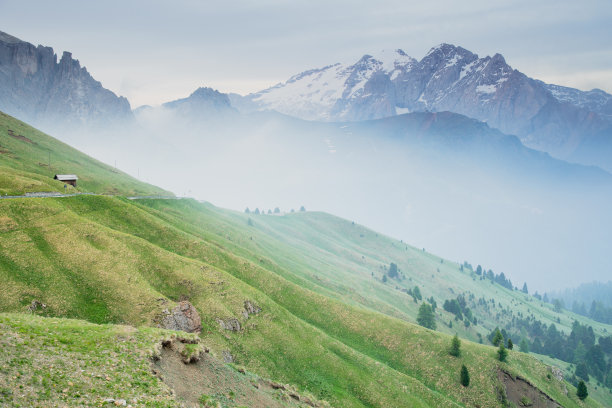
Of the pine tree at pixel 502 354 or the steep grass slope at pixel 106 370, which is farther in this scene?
the pine tree at pixel 502 354

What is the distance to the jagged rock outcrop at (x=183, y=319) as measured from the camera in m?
51.4

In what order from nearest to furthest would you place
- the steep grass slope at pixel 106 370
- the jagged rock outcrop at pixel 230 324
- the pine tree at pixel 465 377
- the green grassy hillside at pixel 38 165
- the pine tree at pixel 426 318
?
the steep grass slope at pixel 106 370, the jagged rock outcrop at pixel 230 324, the pine tree at pixel 465 377, the green grassy hillside at pixel 38 165, the pine tree at pixel 426 318

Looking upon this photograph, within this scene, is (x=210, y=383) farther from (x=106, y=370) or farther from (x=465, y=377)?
(x=465, y=377)

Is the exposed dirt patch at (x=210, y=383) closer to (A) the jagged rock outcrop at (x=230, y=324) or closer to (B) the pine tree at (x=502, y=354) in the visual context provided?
(A) the jagged rock outcrop at (x=230, y=324)

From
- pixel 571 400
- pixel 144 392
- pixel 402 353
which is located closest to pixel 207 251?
pixel 402 353

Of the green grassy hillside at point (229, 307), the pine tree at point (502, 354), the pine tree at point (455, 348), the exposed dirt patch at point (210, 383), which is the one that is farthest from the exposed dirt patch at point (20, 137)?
the pine tree at point (502, 354)

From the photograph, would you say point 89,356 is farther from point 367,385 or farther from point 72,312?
point 367,385

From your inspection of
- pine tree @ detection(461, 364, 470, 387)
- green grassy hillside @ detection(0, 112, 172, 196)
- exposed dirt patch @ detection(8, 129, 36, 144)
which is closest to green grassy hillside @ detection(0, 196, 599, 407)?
pine tree @ detection(461, 364, 470, 387)

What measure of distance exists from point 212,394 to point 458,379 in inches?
2397

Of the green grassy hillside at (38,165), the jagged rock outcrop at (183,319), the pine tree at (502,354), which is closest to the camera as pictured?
the jagged rock outcrop at (183,319)

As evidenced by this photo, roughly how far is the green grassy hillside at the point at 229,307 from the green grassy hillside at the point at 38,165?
16140mm

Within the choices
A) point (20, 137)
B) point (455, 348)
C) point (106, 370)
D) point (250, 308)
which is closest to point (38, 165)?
point (20, 137)

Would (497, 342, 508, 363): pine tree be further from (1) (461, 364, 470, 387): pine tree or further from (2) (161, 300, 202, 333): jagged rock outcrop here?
(2) (161, 300, 202, 333): jagged rock outcrop

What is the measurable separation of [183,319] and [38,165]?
103972 mm
